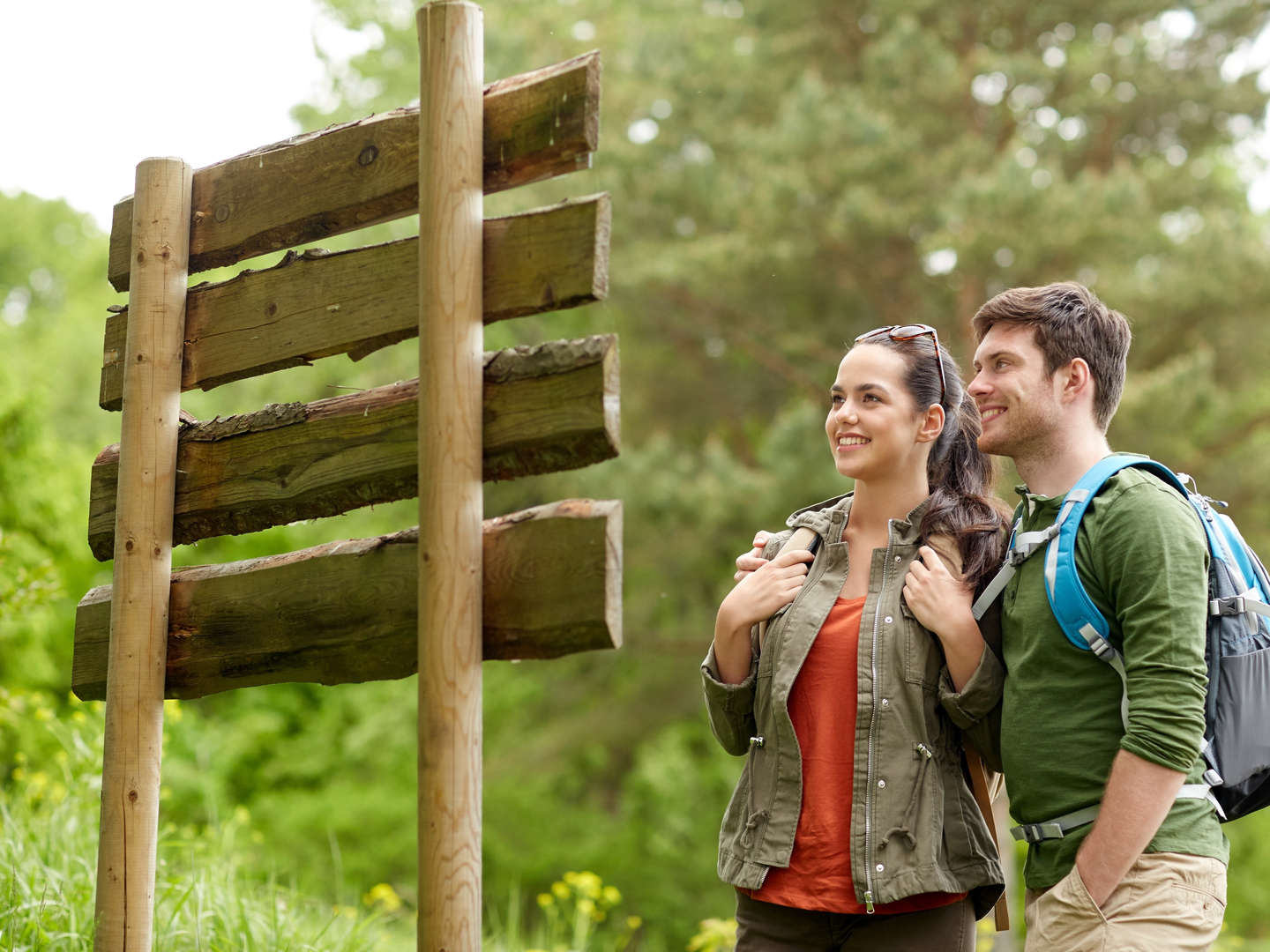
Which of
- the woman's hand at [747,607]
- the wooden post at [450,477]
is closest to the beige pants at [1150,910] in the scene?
the woman's hand at [747,607]

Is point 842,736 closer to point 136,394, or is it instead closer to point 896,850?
point 896,850

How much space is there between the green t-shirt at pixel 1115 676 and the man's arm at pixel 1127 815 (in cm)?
3

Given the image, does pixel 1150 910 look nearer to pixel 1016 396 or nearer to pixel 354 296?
pixel 1016 396

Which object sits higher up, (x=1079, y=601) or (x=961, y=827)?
(x=1079, y=601)

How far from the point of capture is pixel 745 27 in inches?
498

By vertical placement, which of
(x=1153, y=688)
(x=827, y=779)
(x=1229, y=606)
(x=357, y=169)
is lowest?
(x=827, y=779)

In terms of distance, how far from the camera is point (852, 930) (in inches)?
97.6

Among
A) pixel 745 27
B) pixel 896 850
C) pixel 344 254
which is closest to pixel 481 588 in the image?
pixel 344 254

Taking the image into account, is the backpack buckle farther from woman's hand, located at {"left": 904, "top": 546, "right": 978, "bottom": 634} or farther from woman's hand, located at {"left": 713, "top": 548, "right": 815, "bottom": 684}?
woman's hand, located at {"left": 713, "top": 548, "right": 815, "bottom": 684}

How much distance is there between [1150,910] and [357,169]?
2.13 meters

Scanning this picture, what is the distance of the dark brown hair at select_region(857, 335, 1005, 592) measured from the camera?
2678 mm

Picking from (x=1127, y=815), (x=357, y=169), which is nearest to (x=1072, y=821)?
(x=1127, y=815)

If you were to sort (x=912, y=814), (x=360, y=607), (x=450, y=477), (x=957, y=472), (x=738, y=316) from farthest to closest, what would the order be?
(x=738, y=316), (x=957, y=472), (x=912, y=814), (x=360, y=607), (x=450, y=477)

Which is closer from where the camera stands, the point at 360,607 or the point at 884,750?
the point at 360,607
